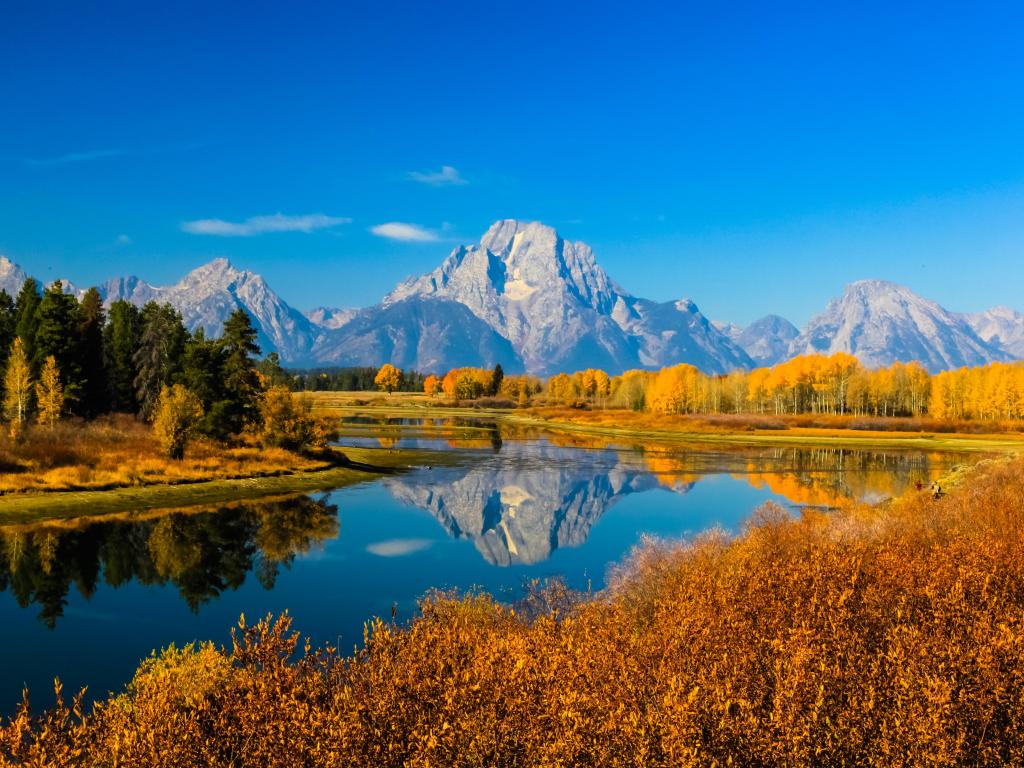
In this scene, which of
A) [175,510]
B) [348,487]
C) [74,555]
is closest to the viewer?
[74,555]

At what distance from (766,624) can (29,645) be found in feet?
75.2

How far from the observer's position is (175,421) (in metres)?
56.6

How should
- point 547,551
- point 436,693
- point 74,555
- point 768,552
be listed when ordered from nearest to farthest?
point 436,693 < point 768,552 < point 74,555 < point 547,551

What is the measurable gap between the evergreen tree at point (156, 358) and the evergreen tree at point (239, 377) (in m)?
11.2

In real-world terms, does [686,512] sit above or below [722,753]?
below

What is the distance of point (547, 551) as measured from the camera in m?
38.5

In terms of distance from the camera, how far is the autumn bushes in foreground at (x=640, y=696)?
9141 millimetres

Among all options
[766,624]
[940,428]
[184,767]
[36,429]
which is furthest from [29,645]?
[940,428]

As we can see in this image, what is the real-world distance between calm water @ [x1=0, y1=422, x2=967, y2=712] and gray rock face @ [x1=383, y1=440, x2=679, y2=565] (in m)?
0.20

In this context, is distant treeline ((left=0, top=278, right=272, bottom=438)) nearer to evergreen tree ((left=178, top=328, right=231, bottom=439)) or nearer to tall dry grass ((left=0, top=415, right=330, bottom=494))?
evergreen tree ((left=178, top=328, right=231, bottom=439))

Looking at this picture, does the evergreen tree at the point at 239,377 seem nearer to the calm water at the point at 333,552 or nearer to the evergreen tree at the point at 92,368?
the calm water at the point at 333,552

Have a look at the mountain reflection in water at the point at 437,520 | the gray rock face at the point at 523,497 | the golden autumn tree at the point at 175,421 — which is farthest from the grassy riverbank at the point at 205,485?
the gray rock face at the point at 523,497

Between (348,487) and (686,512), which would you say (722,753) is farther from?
(348,487)

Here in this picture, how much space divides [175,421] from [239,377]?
1387 cm
